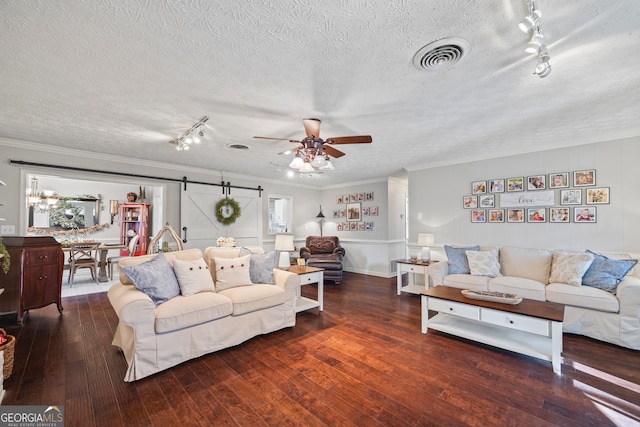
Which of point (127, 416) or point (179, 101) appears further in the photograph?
point (179, 101)

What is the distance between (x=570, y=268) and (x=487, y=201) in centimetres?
160

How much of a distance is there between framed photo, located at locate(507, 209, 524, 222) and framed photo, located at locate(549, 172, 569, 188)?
534 millimetres

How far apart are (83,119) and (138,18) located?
7.14ft

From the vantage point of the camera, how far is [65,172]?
4.20 meters

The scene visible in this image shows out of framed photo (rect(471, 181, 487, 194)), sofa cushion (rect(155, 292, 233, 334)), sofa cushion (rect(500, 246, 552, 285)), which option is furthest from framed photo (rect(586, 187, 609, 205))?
sofa cushion (rect(155, 292, 233, 334))

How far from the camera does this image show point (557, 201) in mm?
3982

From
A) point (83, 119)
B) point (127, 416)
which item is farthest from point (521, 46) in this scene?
point (83, 119)

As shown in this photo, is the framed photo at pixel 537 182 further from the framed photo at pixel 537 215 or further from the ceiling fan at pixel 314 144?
the ceiling fan at pixel 314 144

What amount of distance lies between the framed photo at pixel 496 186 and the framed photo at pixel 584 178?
0.87m

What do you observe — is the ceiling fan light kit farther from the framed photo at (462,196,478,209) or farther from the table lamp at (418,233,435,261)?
the table lamp at (418,233,435,261)

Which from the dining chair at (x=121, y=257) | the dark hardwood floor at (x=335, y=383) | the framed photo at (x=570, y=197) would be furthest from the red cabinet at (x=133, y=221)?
the framed photo at (x=570, y=197)

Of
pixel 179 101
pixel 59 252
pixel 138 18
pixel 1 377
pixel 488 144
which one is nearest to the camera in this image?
pixel 138 18

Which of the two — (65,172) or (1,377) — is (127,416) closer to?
(1,377)

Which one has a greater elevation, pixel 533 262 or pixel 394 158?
pixel 394 158
